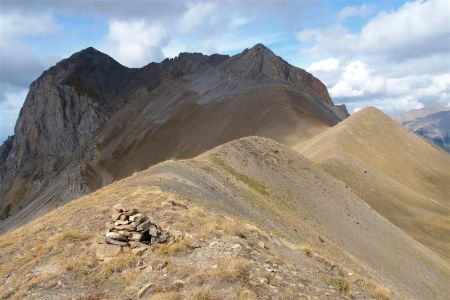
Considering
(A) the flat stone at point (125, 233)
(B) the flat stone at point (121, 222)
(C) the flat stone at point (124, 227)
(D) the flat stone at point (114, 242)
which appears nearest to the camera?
(D) the flat stone at point (114, 242)

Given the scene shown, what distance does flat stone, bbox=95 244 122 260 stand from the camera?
1522 cm

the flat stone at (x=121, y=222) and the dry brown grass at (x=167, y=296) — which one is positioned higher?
the flat stone at (x=121, y=222)

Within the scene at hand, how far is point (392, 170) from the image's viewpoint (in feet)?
227

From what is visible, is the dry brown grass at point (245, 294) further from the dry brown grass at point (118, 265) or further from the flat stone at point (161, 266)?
the dry brown grass at point (118, 265)

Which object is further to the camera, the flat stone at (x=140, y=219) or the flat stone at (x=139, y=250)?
the flat stone at (x=140, y=219)

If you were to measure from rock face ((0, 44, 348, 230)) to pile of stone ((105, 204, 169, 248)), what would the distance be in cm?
6647

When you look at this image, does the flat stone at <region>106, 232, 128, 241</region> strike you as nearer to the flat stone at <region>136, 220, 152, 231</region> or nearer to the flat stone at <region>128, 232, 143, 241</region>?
the flat stone at <region>128, 232, 143, 241</region>

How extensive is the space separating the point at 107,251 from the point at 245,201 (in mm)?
14097

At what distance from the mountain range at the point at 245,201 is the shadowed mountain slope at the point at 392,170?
0.96ft

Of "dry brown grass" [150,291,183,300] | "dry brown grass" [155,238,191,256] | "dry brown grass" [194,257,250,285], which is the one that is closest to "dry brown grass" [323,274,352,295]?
"dry brown grass" [194,257,250,285]

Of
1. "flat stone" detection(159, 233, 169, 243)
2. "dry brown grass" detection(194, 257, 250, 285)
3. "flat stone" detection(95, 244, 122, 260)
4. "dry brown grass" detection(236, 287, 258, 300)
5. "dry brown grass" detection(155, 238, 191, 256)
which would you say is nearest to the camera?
"dry brown grass" detection(236, 287, 258, 300)

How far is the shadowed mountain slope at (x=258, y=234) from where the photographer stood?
14.2 metres

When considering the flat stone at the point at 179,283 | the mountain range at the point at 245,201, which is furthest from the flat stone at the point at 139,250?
the flat stone at the point at 179,283

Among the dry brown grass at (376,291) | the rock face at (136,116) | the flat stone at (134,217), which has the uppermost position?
the rock face at (136,116)
